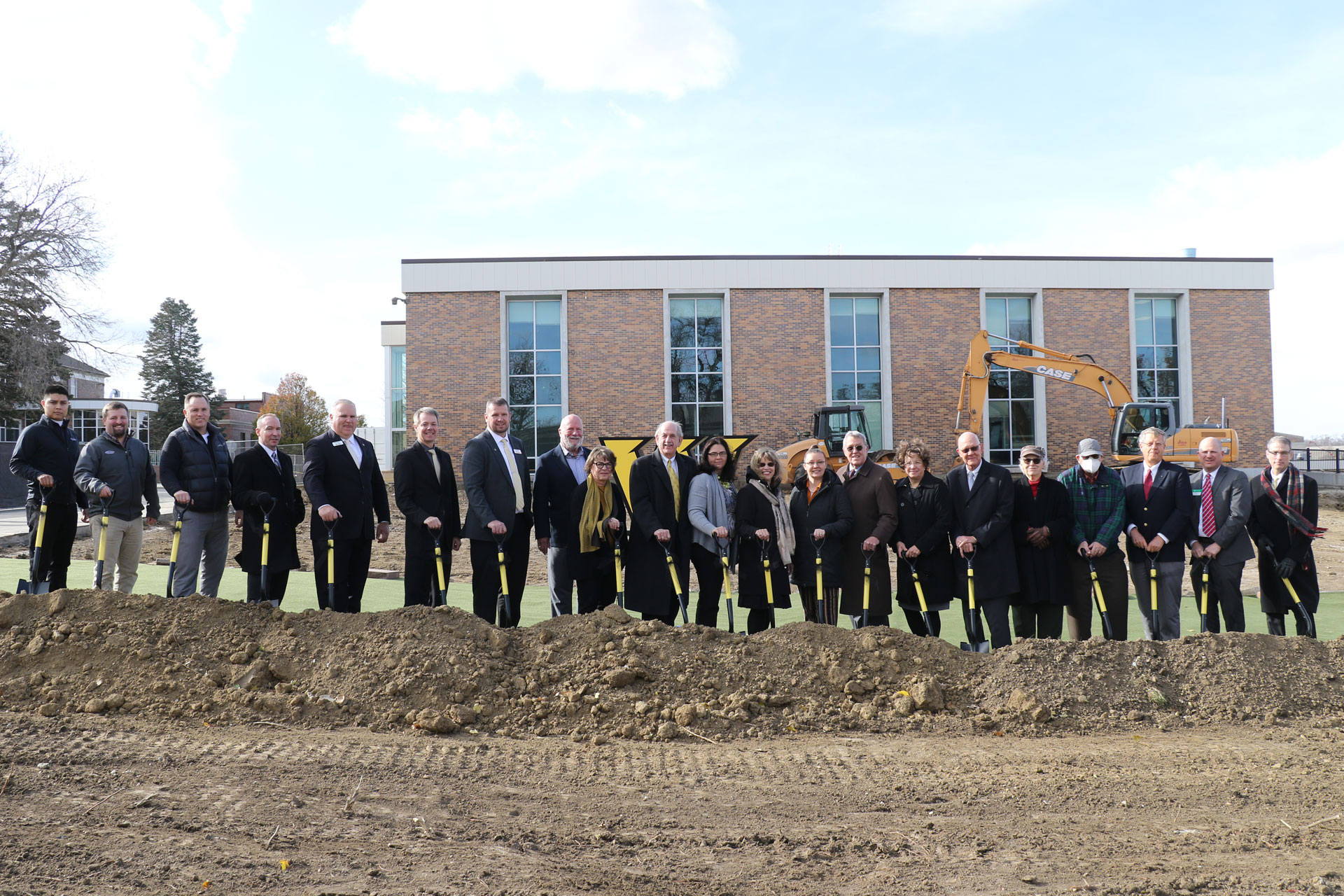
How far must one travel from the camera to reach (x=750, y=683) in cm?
504

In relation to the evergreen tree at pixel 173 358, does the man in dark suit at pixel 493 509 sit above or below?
below

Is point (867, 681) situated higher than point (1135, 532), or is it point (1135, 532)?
point (1135, 532)

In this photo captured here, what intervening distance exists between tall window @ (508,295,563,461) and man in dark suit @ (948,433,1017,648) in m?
20.6

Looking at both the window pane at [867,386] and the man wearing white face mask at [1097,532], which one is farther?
the window pane at [867,386]

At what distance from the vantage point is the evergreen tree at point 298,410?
173ft

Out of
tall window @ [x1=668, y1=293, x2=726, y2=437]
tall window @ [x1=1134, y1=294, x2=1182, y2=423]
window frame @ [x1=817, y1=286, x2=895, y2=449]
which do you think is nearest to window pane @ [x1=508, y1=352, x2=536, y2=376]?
tall window @ [x1=668, y1=293, x2=726, y2=437]

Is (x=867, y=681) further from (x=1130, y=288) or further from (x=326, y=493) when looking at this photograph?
(x=1130, y=288)

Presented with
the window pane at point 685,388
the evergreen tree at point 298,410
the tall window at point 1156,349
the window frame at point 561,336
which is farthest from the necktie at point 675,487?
the evergreen tree at point 298,410

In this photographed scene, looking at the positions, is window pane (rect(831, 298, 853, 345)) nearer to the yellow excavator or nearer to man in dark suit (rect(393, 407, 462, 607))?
the yellow excavator

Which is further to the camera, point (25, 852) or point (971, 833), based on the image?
point (971, 833)

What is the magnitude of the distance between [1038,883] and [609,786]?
1.72 metres

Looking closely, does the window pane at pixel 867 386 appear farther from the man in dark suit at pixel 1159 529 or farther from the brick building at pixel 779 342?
the man in dark suit at pixel 1159 529

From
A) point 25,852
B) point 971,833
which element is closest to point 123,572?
point 25,852

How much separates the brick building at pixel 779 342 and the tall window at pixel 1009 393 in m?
0.05
